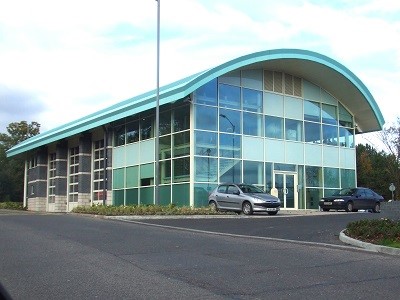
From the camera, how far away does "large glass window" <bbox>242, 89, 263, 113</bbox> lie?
29.2 metres

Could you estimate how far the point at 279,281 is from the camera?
23.3 feet

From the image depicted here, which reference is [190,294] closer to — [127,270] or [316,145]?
[127,270]

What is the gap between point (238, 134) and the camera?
28.2 metres

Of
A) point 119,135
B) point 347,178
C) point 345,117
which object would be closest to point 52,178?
point 119,135

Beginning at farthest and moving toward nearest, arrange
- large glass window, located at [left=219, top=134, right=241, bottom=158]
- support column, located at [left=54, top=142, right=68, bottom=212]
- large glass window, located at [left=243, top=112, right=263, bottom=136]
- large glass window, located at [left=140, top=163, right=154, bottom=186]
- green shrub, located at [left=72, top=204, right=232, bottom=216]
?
support column, located at [left=54, top=142, right=68, bottom=212] < large glass window, located at [left=243, top=112, right=263, bottom=136] < large glass window, located at [left=140, top=163, right=154, bottom=186] < large glass window, located at [left=219, top=134, right=241, bottom=158] < green shrub, located at [left=72, top=204, right=232, bottom=216]

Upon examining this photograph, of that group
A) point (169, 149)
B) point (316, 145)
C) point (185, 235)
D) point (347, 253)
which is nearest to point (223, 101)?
point (169, 149)

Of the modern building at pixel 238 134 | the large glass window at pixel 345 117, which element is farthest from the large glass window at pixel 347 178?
the large glass window at pixel 345 117

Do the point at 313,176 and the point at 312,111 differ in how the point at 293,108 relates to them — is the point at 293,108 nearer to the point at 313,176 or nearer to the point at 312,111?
the point at 312,111

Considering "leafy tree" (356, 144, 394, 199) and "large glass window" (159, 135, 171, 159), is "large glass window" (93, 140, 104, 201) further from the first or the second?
"leafy tree" (356, 144, 394, 199)

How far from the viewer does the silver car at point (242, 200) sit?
22.3 m

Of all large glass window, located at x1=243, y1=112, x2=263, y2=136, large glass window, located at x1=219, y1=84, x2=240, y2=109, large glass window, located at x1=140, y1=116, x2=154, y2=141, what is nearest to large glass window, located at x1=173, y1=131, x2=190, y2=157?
large glass window, located at x1=140, y1=116, x2=154, y2=141

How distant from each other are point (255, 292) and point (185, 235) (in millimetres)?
7097

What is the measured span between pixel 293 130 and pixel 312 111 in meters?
2.35

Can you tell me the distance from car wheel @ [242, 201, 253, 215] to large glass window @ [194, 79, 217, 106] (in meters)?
6.90
